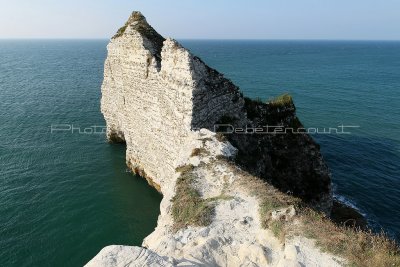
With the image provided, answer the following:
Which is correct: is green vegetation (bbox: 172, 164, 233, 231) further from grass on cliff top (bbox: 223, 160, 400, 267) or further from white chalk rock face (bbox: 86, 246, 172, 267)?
white chalk rock face (bbox: 86, 246, 172, 267)

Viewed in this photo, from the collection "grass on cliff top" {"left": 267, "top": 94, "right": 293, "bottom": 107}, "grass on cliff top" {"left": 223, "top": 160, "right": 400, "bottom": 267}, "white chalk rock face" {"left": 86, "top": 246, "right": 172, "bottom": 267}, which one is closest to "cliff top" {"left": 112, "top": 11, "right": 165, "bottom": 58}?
"grass on cliff top" {"left": 267, "top": 94, "right": 293, "bottom": 107}

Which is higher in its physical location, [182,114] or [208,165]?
[182,114]

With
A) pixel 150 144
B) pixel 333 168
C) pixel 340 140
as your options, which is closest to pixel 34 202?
pixel 150 144

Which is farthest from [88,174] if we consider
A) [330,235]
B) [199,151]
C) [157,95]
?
[330,235]

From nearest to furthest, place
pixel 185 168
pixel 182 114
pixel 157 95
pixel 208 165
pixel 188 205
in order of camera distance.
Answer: pixel 188 205 → pixel 208 165 → pixel 185 168 → pixel 182 114 → pixel 157 95

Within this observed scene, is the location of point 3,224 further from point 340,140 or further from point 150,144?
point 340,140

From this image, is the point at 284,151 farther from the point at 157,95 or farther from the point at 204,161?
the point at 157,95

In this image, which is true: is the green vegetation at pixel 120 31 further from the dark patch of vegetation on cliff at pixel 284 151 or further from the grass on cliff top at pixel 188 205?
the grass on cliff top at pixel 188 205
